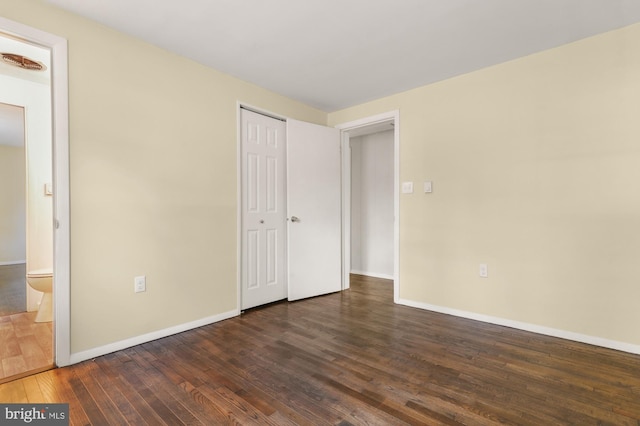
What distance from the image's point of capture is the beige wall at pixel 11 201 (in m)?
5.43

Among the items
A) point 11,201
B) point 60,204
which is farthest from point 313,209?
point 11,201

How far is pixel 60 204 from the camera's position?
1889 mm

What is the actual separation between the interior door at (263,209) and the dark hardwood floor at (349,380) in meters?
0.66

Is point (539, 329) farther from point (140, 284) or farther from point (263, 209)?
point (140, 284)

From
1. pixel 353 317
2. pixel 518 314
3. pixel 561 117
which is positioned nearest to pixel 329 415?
pixel 353 317

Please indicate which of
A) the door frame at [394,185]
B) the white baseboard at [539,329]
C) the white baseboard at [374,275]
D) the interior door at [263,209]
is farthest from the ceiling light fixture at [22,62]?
the white baseboard at [374,275]

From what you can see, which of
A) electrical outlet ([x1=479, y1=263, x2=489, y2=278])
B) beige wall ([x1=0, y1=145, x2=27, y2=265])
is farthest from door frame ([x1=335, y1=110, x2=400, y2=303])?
beige wall ([x1=0, y1=145, x2=27, y2=265])

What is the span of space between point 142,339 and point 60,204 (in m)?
1.12

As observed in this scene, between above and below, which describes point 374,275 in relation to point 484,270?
below

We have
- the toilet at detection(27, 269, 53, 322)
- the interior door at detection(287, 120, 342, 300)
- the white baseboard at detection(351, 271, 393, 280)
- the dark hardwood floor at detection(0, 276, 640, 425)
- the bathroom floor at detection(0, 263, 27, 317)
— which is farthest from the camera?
the white baseboard at detection(351, 271, 393, 280)

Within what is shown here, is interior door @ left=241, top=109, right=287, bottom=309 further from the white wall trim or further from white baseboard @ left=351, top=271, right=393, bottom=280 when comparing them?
the white wall trim

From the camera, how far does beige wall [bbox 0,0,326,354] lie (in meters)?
1.98

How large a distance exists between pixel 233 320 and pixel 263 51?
2365 mm

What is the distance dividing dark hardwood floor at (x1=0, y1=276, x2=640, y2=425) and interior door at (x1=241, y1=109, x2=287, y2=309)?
664 millimetres
